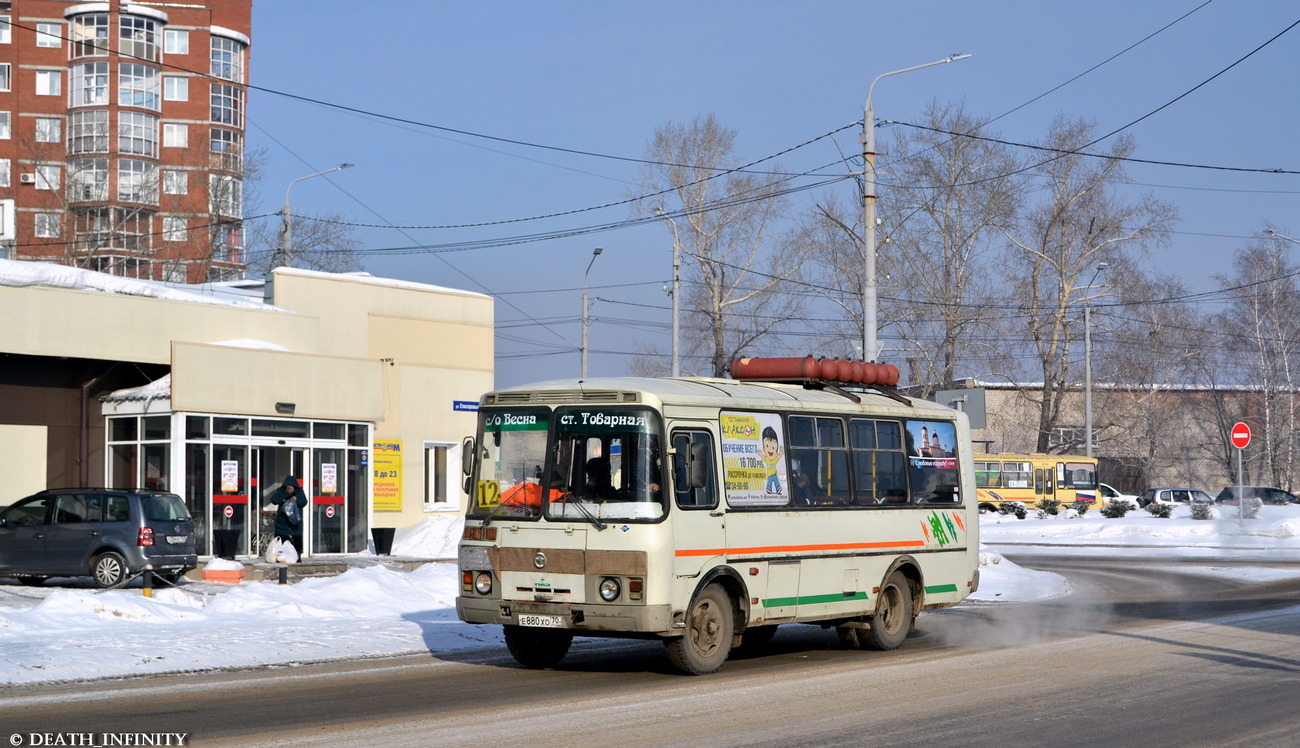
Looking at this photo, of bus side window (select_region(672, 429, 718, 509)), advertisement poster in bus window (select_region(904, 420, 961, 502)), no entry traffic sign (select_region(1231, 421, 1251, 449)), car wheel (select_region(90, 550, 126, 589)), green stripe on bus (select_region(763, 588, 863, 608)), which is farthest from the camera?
no entry traffic sign (select_region(1231, 421, 1251, 449))

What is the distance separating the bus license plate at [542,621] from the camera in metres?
12.6

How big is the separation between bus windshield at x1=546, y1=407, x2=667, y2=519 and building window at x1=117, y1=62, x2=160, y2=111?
7788 centimetres

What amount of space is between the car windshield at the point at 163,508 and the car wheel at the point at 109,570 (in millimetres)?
796

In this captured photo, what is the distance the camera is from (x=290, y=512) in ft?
88.3

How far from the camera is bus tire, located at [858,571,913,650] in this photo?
50.5ft

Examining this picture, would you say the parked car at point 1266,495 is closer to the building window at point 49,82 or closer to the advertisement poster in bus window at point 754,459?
the advertisement poster in bus window at point 754,459

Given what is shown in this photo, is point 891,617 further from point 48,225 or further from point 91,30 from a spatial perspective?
point 91,30

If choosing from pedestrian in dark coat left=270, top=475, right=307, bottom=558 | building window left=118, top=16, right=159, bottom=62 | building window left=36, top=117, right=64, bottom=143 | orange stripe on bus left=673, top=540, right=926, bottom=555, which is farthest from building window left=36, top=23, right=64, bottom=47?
orange stripe on bus left=673, top=540, right=926, bottom=555

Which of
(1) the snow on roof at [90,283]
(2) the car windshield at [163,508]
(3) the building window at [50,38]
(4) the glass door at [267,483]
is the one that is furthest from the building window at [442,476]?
(3) the building window at [50,38]

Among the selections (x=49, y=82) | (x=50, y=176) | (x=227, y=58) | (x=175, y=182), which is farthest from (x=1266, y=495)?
(x=49, y=82)

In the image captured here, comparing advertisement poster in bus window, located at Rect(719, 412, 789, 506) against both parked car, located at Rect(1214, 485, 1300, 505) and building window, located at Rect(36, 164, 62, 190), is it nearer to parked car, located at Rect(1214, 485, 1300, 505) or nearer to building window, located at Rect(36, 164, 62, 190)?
parked car, located at Rect(1214, 485, 1300, 505)

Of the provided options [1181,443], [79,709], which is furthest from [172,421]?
[1181,443]

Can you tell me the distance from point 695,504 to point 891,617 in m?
3.98

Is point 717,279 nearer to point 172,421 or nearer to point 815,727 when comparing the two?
point 172,421
